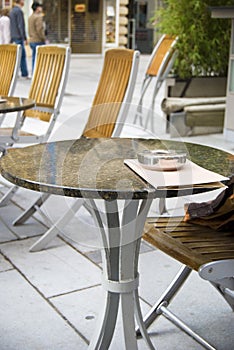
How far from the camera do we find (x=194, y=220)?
2.20 meters

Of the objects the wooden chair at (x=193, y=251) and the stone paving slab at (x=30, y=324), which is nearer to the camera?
the wooden chair at (x=193, y=251)

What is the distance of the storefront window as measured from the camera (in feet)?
68.5

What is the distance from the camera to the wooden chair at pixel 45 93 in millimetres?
3986

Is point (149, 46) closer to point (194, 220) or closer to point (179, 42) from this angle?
point (179, 42)

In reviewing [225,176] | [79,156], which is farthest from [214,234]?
[79,156]

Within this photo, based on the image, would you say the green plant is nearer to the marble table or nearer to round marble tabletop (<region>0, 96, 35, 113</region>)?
round marble tabletop (<region>0, 96, 35, 113</region>)

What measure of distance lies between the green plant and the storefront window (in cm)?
1425

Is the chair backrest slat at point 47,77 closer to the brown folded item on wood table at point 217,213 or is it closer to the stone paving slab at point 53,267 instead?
the stone paving slab at point 53,267

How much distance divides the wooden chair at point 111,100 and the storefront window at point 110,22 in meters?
17.6

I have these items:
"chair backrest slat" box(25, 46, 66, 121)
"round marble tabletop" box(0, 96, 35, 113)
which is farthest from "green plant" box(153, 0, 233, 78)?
"round marble tabletop" box(0, 96, 35, 113)

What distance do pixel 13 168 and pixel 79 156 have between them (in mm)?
264

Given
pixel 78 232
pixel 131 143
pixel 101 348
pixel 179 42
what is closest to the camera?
pixel 101 348

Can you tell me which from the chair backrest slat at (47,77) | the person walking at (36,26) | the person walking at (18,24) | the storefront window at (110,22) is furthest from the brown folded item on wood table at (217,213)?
the storefront window at (110,22)

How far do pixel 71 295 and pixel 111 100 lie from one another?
4.81 feet
